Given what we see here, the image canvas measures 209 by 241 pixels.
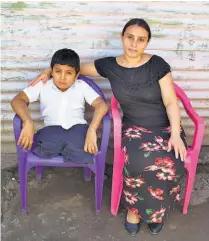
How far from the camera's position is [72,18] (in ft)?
11.6

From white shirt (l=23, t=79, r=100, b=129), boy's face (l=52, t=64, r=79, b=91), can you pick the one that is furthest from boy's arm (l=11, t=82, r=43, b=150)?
boy's face (l=52, t=64, r=79, b=91)

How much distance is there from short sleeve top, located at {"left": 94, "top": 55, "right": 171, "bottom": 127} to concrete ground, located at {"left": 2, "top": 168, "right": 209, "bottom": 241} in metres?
0.79

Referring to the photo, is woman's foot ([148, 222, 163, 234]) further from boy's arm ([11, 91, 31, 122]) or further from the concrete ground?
boy's arm ([11, 91, 31, 122])

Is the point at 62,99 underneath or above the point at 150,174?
above

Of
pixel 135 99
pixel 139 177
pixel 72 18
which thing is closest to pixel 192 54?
pixel 135 99

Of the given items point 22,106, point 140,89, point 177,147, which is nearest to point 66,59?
point 22,106

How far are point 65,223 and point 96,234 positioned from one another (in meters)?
0.27

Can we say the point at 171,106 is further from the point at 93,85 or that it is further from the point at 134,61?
the point at 93,85

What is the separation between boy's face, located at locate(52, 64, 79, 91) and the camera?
3.18 metres

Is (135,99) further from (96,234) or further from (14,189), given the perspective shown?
(14,189)

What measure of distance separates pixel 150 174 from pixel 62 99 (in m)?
0.95

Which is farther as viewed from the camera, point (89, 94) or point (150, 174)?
point (89, 94)

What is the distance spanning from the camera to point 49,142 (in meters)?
3.16

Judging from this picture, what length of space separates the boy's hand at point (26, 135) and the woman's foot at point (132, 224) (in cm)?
98
